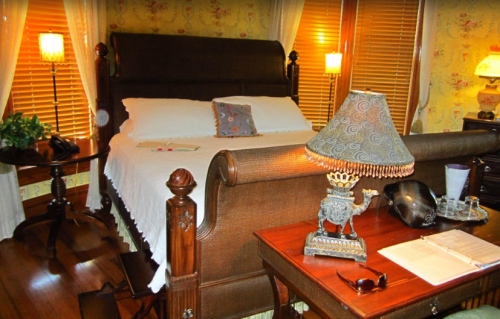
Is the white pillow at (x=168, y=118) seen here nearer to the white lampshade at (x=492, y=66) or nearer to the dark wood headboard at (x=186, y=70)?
the dark wood headboard at (x=186, y=70)

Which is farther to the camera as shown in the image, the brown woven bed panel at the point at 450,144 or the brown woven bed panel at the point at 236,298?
the brown woven bed panel at the point at 450,144

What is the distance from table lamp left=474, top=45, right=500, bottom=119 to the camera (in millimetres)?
3178

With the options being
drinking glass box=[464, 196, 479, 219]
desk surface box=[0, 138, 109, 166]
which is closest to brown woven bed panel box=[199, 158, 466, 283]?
drinking glass box=[464, 196, 479, 219]

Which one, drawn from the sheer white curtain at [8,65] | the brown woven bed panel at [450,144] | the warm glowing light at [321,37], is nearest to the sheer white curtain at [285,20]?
the warm glowing light at [321,37]

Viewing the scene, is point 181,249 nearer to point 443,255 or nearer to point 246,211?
point 246,211

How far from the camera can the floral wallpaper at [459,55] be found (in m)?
3.57

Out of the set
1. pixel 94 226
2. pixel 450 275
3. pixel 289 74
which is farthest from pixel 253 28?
pixel 450 275

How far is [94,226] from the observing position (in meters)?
2.96

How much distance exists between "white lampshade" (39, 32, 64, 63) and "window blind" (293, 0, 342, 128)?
225 cm

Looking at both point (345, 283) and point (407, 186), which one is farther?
point (407, 186)

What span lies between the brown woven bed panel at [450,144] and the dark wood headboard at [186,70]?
204 cm

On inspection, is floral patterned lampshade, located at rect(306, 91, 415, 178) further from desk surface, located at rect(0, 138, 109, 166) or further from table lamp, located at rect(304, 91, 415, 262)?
desk surface, located at rect(0, 138, 109, 166)

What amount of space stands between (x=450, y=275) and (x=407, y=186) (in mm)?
451

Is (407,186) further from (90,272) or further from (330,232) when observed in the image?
(90,272)
